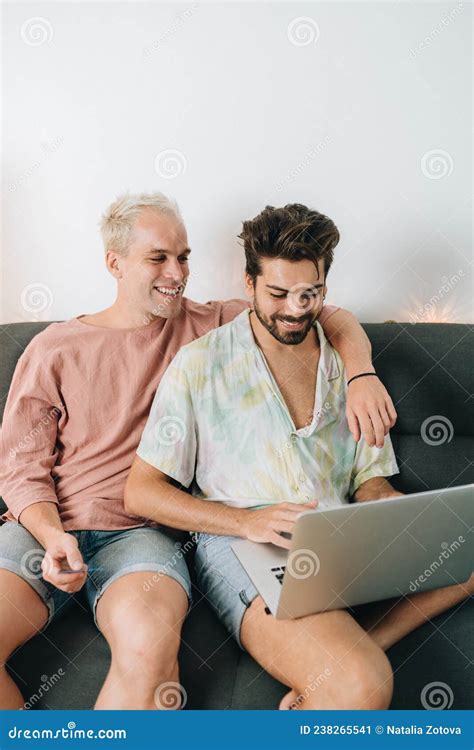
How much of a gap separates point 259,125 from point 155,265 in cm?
58

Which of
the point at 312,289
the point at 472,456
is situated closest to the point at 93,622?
the point at 312,289

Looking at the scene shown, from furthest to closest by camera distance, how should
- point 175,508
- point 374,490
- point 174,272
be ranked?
point 174,272 → point 374,490 → point 175,508

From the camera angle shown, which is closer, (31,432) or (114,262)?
(31,432)

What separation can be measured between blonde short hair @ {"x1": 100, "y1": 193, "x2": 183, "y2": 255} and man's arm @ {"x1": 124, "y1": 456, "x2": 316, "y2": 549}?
59cm

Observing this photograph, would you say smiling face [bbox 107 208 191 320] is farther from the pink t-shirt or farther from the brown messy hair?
the brown messy hair

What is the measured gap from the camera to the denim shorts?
4.70ft

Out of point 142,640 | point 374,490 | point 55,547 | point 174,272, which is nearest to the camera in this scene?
point 142,640

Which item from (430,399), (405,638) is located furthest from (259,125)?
(405,638)

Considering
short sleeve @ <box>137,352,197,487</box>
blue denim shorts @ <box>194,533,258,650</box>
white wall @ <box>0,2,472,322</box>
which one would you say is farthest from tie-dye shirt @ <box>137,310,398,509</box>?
white wall @ <box>0,2,472,322</box>

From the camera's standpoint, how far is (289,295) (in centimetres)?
157

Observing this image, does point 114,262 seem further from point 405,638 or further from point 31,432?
point 405,638

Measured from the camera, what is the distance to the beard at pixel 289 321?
1586 millimetres

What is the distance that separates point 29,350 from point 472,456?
46.5 inches

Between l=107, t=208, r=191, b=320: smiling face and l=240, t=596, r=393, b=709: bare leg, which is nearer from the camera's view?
l=240, t=596, r=393, b=709: bare leg
